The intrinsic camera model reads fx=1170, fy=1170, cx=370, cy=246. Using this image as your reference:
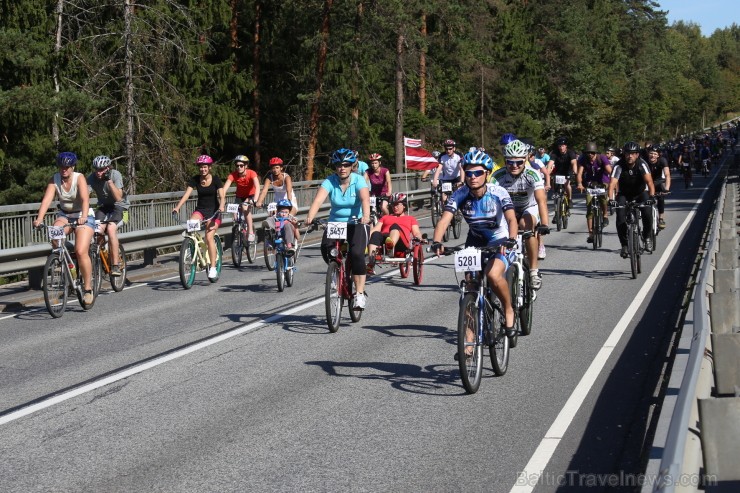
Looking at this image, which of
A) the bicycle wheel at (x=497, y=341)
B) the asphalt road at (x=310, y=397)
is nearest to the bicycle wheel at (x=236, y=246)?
the asphalt road at (x=310, y=397)

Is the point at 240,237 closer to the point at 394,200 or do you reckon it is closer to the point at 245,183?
the point at 245,183

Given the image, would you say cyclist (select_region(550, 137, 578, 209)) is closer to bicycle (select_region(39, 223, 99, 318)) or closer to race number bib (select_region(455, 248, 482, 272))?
bicycle (select_region(39, 223, 99, 318))

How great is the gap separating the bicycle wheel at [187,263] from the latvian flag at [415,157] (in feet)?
47.5

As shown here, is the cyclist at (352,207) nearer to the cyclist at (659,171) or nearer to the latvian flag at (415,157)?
the cyclist at (659,171)

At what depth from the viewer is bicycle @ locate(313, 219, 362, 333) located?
39.6 feet

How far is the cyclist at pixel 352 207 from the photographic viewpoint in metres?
12.4

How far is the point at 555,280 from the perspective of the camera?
17.0 metres

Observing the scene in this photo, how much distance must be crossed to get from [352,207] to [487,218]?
3.15 m

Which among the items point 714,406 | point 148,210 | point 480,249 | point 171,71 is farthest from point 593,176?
point 171,71

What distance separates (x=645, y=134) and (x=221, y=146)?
82.8m

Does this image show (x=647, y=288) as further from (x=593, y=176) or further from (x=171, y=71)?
(x=171, y=71)

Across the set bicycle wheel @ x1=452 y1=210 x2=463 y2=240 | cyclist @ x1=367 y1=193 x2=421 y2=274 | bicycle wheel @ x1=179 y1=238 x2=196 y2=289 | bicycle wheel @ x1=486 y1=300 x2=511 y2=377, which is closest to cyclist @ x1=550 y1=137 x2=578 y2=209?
bicycle wheel @ x1=452 y1=210 x2=463 y2=240

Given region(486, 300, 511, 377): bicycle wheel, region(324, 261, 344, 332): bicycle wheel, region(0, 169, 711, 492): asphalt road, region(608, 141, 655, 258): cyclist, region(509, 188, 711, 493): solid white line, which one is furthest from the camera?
region(608, 141, 655, 258): cyclist

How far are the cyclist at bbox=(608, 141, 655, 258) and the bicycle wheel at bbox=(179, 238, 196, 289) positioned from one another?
6.36m
